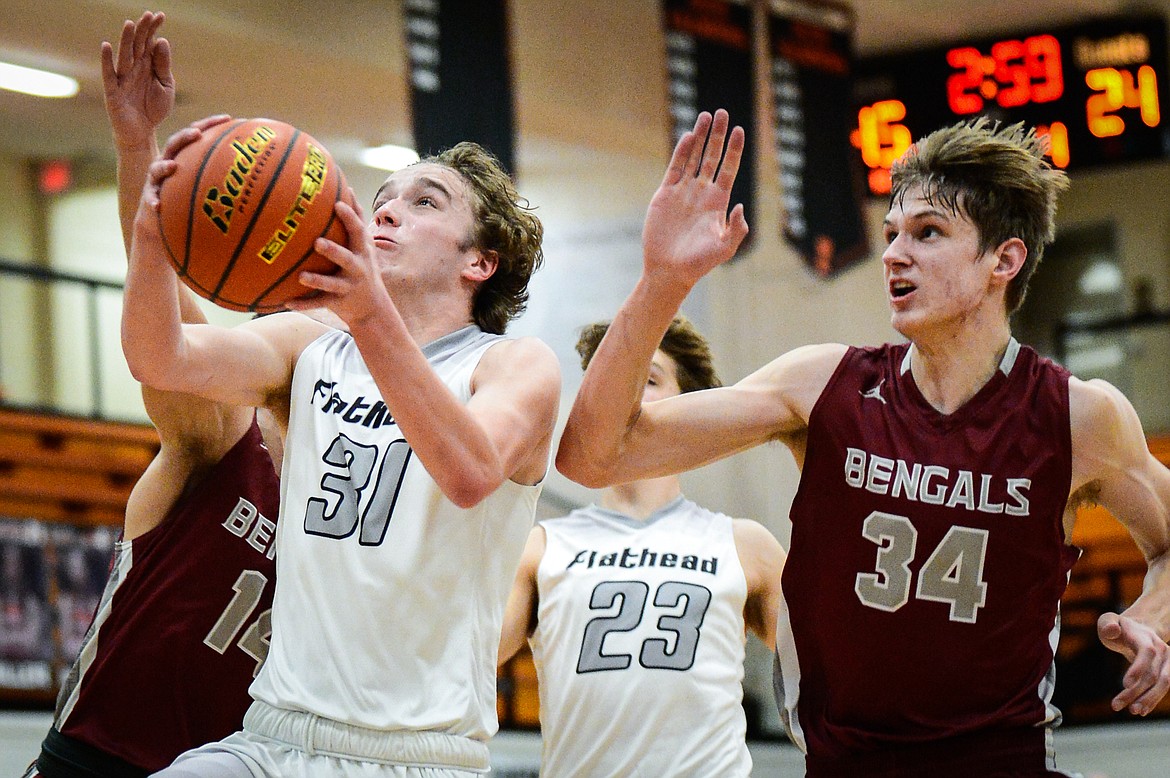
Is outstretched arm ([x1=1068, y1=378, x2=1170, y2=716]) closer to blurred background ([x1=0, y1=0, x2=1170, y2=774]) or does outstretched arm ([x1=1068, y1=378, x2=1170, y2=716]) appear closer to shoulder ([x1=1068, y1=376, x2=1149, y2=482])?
shoulder ([x1=1068, y1=376, x2=1149, y2=482])

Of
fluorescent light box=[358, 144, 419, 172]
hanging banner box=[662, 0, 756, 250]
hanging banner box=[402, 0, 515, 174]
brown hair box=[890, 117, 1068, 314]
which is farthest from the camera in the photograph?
fluorescent light box=[358, 144, 419, 172]

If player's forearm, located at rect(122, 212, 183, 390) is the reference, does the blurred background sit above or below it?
above

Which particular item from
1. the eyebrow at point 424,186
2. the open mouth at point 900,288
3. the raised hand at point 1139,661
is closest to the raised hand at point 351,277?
the eyebrow at point 424,186

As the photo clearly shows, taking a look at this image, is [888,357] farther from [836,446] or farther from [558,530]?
[558,530]

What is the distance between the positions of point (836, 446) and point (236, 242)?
4.87 ft

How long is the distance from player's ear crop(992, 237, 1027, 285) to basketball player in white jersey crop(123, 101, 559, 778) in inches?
47.6

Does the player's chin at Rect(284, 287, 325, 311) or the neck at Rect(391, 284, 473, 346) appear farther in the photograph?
the neck at Rect(391, 284, 473, 346)

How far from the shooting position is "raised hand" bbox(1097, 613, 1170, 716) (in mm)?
3355

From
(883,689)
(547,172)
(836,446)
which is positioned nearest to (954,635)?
(883,689)

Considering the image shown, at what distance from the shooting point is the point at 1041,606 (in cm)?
344

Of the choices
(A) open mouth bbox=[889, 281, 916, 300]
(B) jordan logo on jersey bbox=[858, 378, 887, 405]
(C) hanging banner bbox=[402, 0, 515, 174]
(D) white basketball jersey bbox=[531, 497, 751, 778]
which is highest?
(C) hanging banner bbox=[402, 0, 515, 174]

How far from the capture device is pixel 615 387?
3.20m

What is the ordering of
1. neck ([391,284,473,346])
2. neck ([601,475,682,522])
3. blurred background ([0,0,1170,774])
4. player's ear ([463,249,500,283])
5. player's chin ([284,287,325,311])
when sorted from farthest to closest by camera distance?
blurred background ([0,0,1170,774]) → neck ([601,475,682,522]) → player's ear ([463,249,500,283]) → neck ([391,284,473,346]) → player's chin ([284,287,325,311])

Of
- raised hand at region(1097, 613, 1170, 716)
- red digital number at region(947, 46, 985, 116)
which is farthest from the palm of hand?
red digital number at region(947, 46, 985, 116)
